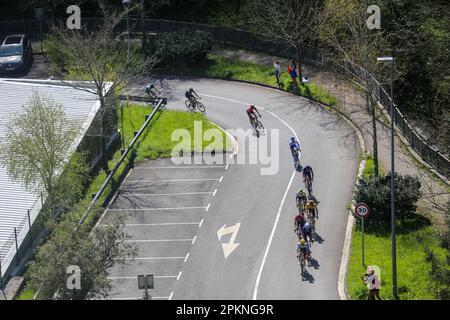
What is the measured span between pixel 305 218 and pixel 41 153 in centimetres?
1264

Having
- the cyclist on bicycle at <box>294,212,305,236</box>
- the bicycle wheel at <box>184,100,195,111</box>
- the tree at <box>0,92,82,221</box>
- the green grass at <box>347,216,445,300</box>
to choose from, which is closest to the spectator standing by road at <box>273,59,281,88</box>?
the bicycle wheel at <box>184,100,195,111</box>

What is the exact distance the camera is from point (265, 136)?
55.8m

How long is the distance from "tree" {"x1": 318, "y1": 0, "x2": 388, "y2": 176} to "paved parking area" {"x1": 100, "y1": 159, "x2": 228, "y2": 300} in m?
8.44

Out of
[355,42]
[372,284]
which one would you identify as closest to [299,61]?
Answer: [355,42]

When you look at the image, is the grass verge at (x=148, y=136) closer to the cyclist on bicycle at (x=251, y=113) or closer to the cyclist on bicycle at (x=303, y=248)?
the cyclist on bicycle at (x=251, y=113)

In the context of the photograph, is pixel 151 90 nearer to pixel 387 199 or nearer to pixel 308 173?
pixel 308 173

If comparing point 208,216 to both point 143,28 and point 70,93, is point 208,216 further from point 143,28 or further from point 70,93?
point 143,28

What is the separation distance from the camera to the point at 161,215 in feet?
160

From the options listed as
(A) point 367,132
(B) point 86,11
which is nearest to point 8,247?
(A) point 367,132

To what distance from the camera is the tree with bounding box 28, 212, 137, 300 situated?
3734 cm

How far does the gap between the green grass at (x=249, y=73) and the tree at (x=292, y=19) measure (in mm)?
1191

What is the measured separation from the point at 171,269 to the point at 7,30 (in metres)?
35.2

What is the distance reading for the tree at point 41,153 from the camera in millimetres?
46375

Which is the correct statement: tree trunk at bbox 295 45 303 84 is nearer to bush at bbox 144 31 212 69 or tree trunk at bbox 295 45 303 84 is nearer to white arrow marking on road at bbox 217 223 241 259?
bush at bbox 144 31 212 69
